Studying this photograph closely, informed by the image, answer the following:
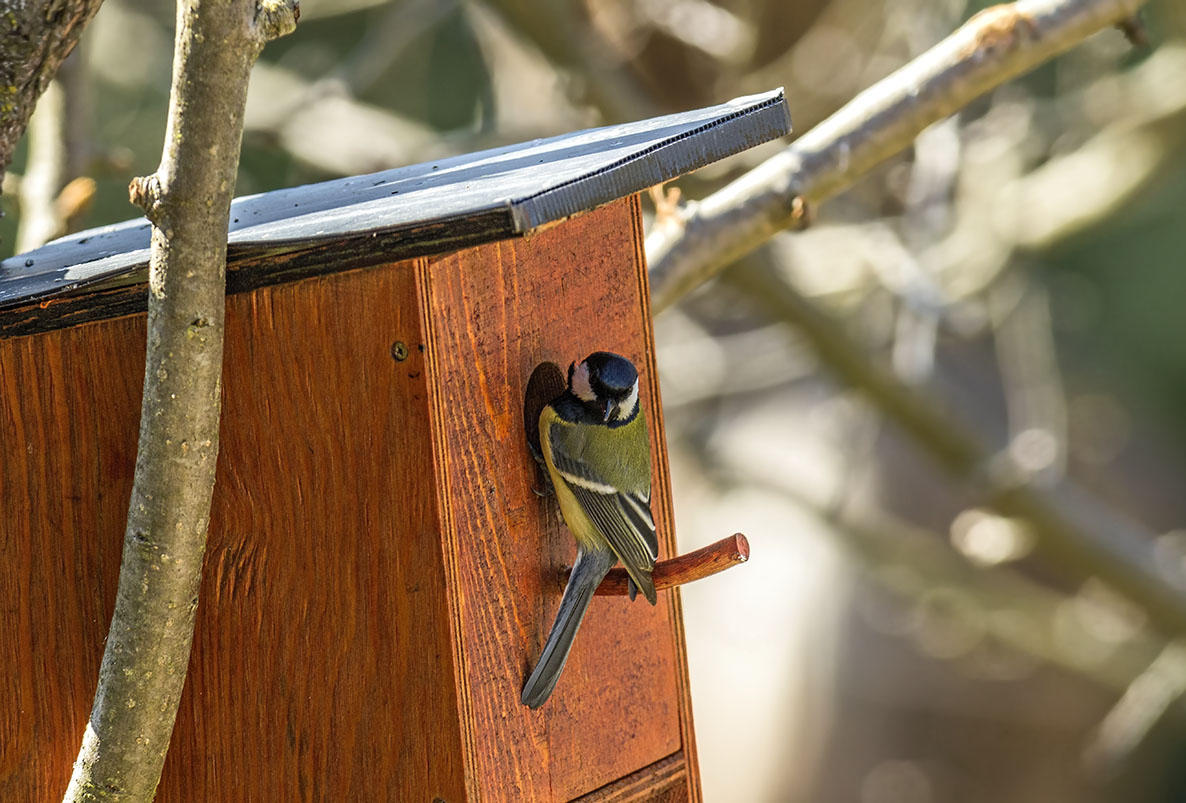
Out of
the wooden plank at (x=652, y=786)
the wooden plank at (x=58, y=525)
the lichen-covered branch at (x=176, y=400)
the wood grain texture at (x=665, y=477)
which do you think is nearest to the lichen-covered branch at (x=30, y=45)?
the wooden plank at (x=58, y=525)

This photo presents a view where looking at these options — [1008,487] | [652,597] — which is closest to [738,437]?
[1008,487]

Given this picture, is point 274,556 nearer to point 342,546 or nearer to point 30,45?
point 342,546

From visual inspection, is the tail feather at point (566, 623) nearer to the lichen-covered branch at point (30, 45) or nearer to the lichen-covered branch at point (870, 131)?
the lichen-covered branch at point (870, 131)

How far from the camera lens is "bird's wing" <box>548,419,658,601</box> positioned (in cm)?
150

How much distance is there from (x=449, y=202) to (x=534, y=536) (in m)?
0.44

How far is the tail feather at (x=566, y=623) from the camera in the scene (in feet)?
4.69

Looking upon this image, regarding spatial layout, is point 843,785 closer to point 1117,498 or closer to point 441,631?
point 1117,498

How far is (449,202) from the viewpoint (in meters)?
1.24

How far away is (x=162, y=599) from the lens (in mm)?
1268

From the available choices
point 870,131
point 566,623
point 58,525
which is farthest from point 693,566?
point 870,131

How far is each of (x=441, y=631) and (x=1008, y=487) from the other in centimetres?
219

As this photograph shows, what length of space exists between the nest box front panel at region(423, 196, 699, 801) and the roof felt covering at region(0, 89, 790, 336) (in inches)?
3.4

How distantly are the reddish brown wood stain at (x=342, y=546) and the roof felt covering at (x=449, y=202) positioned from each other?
0.21 feet

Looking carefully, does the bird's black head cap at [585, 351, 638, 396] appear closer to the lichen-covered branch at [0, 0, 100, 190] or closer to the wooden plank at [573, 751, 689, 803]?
the wooden plank at [573, 751, 689, 803]
